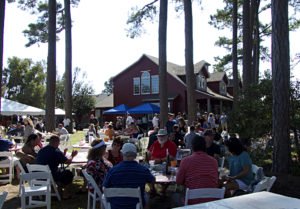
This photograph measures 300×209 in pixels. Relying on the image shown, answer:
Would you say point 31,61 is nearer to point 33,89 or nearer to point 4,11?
point 33,89

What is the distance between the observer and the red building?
2630 centimetres

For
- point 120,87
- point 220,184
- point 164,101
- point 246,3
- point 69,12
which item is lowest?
point 220,184

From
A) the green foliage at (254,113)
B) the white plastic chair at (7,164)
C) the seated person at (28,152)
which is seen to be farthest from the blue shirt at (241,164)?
the white plastic chair at (7,164)

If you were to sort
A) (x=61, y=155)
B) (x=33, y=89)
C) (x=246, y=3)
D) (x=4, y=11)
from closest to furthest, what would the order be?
(x=61, y=155), (x=4, y=11), (x=246, y=3), (x=33, y=89)

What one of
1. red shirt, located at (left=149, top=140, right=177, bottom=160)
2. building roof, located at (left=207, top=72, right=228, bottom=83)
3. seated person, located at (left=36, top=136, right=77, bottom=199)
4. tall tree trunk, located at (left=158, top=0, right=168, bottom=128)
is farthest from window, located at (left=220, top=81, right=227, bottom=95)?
seated person, located at (left=36, top=136, right=77, bottom=199)

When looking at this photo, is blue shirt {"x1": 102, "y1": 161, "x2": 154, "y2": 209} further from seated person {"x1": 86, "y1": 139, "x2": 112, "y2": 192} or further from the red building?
the red building

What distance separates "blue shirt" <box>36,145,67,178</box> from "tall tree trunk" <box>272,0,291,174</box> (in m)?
4.69

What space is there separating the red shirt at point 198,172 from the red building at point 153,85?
72.9 ft

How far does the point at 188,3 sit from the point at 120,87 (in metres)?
19.2

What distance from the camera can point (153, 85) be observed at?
27844mm

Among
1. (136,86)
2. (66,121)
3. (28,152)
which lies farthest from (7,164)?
(136,86)

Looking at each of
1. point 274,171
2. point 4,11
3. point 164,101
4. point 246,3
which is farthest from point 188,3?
point 274,171

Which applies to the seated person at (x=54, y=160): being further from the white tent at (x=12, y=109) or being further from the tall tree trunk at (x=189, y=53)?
the white tent at (x=12, y=109)

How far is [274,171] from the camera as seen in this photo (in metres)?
6.08
